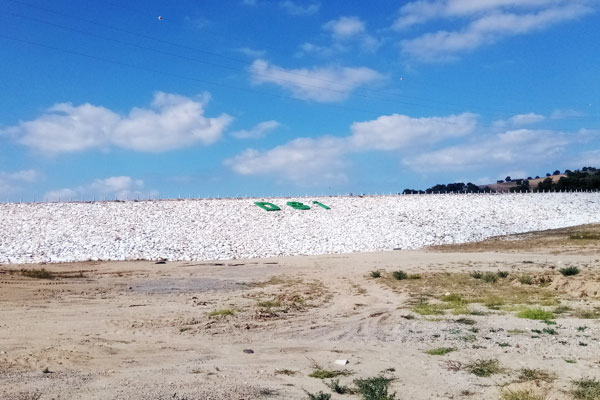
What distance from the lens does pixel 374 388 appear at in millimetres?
7477

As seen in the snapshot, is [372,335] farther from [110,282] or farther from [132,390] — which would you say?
[110,282]

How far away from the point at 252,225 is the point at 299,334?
1100 inches

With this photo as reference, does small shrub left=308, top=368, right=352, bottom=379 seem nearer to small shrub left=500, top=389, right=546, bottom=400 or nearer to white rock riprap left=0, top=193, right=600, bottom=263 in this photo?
small shrub left=500, top=389, right=546, bottom=400

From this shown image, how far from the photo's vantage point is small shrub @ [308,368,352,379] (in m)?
8.61

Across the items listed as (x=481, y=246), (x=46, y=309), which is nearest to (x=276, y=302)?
(x=46, y=309)

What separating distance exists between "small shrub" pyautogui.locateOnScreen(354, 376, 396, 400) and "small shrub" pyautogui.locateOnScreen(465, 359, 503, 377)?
154 centimetres

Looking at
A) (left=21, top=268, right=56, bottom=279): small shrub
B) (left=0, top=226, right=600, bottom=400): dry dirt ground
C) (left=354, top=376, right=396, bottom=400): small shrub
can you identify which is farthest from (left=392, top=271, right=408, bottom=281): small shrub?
(left=21, top=268, right=56, bottom=279): small shrub

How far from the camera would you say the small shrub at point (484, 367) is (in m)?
8.62

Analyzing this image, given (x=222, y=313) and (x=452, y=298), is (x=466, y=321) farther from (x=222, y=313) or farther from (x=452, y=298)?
(x=222, y=313)

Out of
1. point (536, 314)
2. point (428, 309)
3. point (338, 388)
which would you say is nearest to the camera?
point (338, 388)

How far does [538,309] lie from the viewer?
1399cm

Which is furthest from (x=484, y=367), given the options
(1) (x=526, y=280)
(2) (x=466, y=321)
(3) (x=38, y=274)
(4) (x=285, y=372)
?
(3) (x=38, y=274)

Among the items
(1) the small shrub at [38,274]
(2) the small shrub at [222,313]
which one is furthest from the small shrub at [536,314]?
(1) the small shrub at [38,274]

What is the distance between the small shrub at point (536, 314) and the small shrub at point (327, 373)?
6703 millimetres
